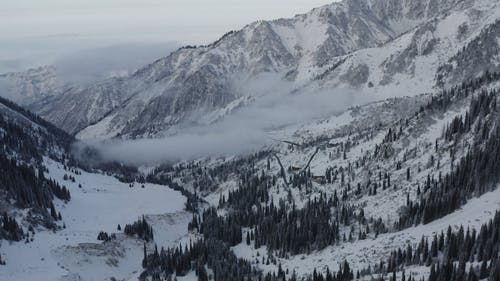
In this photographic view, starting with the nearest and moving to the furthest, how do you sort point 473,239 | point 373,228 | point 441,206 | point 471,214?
1. point 473,239
2. point 471,214
3. point 441,206
4. point 373,228

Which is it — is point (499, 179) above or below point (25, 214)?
above

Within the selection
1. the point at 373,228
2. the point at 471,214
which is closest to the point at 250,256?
the point at 373,228

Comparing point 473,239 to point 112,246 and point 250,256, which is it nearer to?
point 250,256

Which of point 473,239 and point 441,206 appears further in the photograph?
point 441,206

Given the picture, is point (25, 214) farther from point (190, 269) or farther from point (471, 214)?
point (471, 214)

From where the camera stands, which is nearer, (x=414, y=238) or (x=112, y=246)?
(x=414, y=238)

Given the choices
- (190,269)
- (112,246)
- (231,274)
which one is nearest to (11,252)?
(112,246)

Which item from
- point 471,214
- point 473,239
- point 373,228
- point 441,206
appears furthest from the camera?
point 373,228

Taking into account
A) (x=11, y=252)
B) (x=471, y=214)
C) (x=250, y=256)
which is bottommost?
(x=250, y=256)

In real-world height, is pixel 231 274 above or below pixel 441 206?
below
